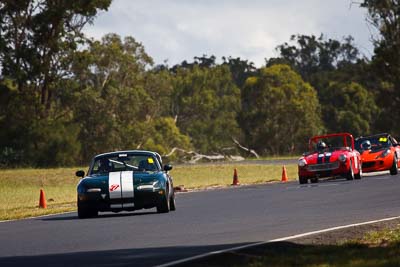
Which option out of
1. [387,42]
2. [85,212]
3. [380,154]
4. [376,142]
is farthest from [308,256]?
[387,42]

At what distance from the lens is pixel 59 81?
77.3m

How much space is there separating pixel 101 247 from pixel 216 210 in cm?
828

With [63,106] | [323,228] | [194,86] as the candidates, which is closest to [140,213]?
[323,228]

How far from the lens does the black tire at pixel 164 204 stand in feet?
75.6

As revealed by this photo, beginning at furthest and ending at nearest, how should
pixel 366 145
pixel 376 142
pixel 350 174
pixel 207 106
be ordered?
pixel 207 106, pixel 376 142, pixel 366 145, pixel 350 174

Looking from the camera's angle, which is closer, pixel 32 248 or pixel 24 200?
pixel 32 248

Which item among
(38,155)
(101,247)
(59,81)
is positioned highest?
(59,81)

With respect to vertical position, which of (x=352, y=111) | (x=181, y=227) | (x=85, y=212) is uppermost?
(x=352, y=111)

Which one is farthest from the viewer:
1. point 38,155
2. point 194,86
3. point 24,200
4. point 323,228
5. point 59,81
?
point 194,86

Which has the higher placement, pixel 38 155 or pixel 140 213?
pixel 38 155

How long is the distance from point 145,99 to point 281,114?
1467 cm

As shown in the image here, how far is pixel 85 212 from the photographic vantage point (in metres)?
23.2

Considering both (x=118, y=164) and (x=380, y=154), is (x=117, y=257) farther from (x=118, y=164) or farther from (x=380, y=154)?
(x=380, y=154)

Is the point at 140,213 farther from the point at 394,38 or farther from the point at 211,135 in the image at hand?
the point at 211,135
